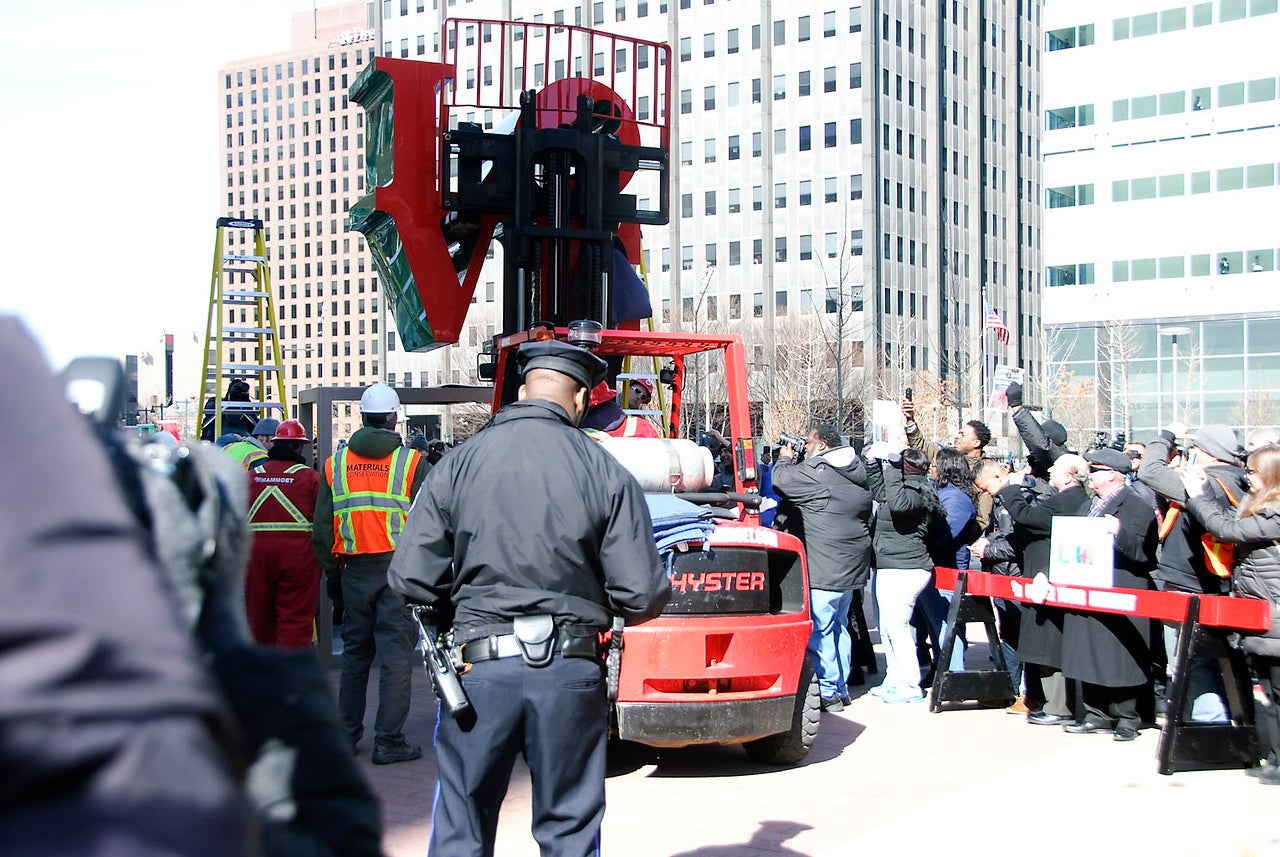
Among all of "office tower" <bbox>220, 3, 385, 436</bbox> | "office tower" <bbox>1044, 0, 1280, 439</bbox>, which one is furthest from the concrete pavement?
"office tower" <bbox>220, 3, 385, 436</bbox>

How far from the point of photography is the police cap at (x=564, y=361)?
4.55m

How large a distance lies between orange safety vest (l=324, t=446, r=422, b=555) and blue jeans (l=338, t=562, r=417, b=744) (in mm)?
136

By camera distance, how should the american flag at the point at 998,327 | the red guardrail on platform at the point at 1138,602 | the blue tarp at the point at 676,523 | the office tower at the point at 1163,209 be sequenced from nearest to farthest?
the blue tarp at the point at 676,523 < the red guardrail on platform at the point at 1138,602 < the american flag at the point at 998,327 < the office tower at the point at 1163,209

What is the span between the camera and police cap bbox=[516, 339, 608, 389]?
14.9 feet

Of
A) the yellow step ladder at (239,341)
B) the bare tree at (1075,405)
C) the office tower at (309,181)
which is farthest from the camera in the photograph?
the office tower at (309,181)

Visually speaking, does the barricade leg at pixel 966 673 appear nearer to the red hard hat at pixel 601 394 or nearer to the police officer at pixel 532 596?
the red hard hat at pixel 601 394

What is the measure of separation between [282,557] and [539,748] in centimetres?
428

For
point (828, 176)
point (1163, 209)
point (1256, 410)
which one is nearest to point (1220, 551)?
point (1256, 410)

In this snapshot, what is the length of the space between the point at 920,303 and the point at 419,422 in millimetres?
31341

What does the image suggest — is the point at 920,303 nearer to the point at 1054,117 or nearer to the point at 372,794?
the point at 1054,117

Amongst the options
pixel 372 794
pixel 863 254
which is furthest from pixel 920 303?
pixel 372 794

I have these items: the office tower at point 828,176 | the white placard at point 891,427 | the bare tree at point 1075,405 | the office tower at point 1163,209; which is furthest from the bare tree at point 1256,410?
the white placard at point 891,427

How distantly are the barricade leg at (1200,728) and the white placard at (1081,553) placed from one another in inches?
32.1

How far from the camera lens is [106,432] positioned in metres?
1.58
